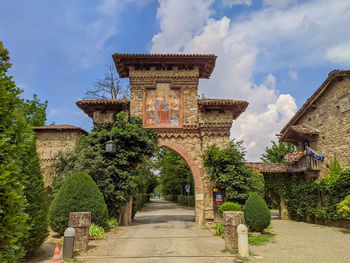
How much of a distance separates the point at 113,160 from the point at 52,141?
542cm

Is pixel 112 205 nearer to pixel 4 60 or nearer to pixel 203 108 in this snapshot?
pixel 203 108

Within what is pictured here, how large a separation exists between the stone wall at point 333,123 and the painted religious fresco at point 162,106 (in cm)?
972

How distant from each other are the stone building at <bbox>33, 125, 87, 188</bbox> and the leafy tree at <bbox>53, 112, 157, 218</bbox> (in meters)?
→ 2.36

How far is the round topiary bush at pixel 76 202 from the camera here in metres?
9.44

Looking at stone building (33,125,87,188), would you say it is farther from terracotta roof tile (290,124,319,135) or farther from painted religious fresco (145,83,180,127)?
terracotta roof tile (290,124,319,135)

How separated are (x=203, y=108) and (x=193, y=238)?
7976 millimetres

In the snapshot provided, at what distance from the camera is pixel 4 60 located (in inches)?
559

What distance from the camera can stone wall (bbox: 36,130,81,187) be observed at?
1573 centimetres

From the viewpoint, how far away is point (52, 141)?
15.9 meters

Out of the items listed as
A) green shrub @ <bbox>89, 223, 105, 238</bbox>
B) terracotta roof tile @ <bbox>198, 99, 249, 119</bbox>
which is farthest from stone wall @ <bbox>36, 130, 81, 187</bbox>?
terracotta roof tile @ <bbox>198, 99, 249, 119</bbox>

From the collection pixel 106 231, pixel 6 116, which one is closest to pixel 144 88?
pixel 106 231

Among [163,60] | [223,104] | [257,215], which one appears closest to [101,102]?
[163,60]

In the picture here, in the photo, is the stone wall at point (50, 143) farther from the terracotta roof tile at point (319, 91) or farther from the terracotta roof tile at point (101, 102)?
the terracotta roof tile at point (319, 91)

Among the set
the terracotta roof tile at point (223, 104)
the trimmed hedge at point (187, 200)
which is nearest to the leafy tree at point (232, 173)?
the terracotta roof tile at point (223, 104)
